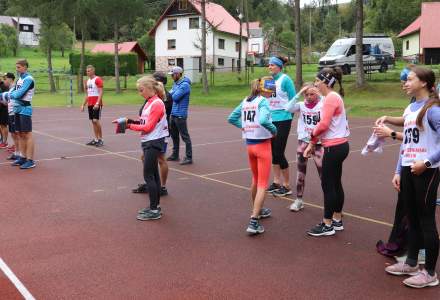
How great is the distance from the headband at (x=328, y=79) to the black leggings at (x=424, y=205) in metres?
1.47

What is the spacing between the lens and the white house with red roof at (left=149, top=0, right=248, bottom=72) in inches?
2218

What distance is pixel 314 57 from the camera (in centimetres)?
7181

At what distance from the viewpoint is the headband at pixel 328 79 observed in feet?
19.0

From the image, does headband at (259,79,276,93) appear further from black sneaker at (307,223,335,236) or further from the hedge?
the hedge

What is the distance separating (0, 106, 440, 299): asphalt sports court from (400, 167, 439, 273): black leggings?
1.32ft

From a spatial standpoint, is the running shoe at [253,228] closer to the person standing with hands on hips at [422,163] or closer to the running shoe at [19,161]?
the person standing with hands on hips at [422,163]

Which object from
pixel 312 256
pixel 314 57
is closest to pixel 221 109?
pixel 312 256

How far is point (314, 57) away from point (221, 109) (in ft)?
159

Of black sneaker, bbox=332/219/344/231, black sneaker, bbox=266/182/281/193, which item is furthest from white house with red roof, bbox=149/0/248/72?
black sneaker, bbox=332/219/344/231

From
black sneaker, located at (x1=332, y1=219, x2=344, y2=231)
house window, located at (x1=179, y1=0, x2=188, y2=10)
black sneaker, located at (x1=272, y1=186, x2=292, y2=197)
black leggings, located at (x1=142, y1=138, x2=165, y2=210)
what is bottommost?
black sneaker, located at (x1=332, y1=219, x2=344, y2=231)

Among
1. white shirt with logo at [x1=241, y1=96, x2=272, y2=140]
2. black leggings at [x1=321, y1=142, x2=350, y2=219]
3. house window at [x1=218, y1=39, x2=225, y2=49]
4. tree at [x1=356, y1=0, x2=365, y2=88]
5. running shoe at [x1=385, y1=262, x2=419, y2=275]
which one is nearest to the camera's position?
running shoe at [x1=385, y1=262, x2=419, y2=275]

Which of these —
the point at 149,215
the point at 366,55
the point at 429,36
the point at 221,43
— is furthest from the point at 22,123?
the point at 429,36

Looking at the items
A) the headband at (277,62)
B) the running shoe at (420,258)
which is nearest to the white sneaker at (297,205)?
Result: the headband at (277,62)

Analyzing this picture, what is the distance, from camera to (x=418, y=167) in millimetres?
4391
